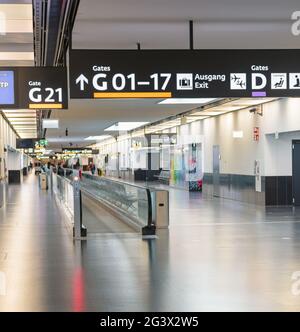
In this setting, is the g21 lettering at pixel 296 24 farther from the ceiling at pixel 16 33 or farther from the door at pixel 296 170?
the door at pixel 296 170

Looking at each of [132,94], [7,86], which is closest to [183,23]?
[132,94]

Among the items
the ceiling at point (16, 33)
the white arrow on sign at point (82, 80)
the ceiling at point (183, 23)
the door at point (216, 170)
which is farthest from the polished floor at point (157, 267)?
the door at point (216, 170)

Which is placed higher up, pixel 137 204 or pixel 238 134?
pixel 238 134

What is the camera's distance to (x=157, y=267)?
27.6 feet

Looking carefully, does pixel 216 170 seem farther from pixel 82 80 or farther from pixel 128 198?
pixel 82 80

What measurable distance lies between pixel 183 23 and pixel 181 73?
1060mm

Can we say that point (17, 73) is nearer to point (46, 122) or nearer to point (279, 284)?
point (279, 284)

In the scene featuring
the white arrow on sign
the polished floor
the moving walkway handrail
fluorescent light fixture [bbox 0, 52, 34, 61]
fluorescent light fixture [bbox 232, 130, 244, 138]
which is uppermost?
fluorescent light fixture [bbox 0, 52, 34, 61]

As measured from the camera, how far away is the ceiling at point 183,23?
25.6 feet

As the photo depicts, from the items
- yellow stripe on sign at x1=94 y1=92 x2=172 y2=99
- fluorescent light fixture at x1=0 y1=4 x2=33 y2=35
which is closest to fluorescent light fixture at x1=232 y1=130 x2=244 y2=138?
fluorescent light fixture at x1=0 y1=4 x2=33 y2=35

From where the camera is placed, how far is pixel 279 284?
23.5 ft

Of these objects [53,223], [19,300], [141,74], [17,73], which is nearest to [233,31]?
[141,74]

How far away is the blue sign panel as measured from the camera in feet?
30.2

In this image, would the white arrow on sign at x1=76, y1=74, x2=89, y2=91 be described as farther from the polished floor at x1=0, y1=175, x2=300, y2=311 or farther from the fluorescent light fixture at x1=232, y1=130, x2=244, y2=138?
the fluorescent light fixture at x1=232, y1=130, x2=244, y2=138
